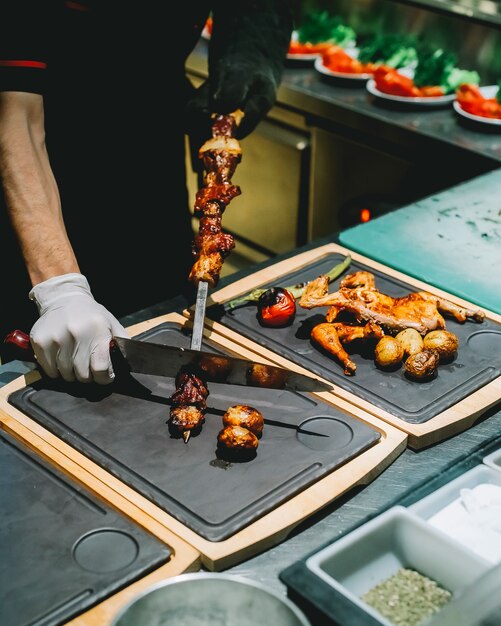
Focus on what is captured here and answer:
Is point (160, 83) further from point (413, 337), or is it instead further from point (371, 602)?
point (371, 602)

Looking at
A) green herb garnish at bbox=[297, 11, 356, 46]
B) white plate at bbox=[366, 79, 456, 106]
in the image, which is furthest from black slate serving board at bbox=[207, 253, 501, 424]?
green herb garnish at bbox=[297, 11, 356, 46]

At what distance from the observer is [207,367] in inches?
75.1

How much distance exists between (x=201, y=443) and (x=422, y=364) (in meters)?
0.56

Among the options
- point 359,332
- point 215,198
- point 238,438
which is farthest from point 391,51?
point 238,438

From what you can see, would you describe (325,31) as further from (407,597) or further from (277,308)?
(407,597)

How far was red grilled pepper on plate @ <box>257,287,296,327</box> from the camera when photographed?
84.6 inches

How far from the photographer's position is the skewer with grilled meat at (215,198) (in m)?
2.16

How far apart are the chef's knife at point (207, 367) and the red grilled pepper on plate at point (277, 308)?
0.89 ft

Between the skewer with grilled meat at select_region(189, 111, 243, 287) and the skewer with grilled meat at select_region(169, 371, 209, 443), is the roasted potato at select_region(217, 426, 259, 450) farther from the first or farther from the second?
the skewer with grilled meat at select_region(189, 111, 243, 287)

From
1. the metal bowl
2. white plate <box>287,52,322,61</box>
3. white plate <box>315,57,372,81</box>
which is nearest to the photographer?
the metal bowl

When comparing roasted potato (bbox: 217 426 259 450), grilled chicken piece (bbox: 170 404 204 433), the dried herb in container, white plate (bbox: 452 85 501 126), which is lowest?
the dried herb in container

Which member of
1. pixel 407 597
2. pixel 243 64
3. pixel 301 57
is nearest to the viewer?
pixel 407 597

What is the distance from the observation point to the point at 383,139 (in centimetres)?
374

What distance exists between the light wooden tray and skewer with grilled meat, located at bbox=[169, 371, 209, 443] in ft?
0.66
